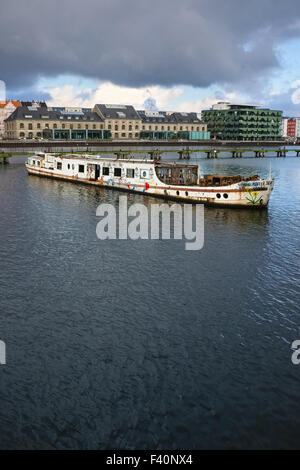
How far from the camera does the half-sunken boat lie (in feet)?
184

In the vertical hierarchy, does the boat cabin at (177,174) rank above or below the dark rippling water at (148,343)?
above

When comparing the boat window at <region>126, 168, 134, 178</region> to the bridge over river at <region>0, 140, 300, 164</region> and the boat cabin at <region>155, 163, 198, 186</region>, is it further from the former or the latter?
the bridge over river at <region>0, 140, 300, 164</region>

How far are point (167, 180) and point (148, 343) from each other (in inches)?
1847

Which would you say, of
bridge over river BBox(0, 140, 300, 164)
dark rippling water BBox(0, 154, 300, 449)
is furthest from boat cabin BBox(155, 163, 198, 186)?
bridge over river BBox(0, 140, 300, 164)

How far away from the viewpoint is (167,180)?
66.0m

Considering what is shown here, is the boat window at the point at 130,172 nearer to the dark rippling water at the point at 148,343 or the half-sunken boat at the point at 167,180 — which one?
the half-sunken boat at the point at 167,180

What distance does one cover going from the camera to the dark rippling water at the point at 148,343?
1582 cm

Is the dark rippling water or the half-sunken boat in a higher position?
the half-sunken boat

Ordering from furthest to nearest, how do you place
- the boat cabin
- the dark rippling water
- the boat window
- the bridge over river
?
the bridge over river, the boat window, the boat cabin, the dark rippling water

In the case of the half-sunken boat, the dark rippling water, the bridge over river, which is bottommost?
the dark rippling water

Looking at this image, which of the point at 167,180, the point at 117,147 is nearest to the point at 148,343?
the point at 167,180

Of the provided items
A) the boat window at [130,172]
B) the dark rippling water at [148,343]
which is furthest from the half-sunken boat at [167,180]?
the dark rippling water at [148,343]

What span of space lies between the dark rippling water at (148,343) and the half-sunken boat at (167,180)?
16618mm

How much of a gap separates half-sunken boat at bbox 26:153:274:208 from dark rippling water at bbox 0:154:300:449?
16.6 m
